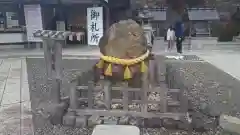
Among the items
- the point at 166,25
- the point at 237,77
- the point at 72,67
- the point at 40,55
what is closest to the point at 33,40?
the point at 40,55

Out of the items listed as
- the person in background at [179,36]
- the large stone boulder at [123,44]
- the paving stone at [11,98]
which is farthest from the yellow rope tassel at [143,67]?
the person in background at [179,36]

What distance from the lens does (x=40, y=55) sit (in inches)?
488

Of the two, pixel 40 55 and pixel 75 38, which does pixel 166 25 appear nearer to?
pixel 75 38

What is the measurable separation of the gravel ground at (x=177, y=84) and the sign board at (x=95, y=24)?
1.65 m

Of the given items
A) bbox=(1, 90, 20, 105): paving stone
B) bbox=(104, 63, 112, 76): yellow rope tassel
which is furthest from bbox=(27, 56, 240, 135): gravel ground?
bbox=(104, 63, 112, 76): yellow rope tassel

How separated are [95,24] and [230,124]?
880cm

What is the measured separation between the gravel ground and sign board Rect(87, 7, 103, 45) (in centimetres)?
165

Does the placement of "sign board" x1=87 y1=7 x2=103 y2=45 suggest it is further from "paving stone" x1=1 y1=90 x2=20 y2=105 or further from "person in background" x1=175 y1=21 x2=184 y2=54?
"paving stone" x1=1 y1=90 x2=20 y2=105

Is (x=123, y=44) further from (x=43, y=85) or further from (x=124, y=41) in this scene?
(x=43, y=85)

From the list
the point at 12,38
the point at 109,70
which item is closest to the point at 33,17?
the point at 12,38

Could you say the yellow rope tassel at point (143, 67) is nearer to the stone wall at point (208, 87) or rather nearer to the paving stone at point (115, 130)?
the stone wall at point (208, 87)

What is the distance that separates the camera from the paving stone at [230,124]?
4.85m

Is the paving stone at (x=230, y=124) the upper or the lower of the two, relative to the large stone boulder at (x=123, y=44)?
lower

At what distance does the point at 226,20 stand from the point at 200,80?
31.7 ft
